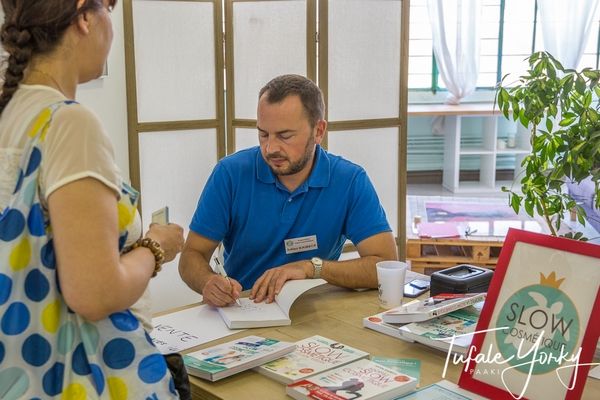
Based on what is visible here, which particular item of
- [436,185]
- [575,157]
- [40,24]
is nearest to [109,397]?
[40,24]

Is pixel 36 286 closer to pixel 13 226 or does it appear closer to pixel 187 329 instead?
pixel 13 226

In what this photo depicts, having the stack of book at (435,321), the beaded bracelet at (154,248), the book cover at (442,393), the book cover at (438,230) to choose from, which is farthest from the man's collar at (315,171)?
the book cover at (438,230)

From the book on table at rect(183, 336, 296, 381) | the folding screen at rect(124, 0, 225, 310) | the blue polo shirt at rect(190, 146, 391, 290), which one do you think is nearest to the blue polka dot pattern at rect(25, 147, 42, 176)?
the book on table at rect(183, 336, 296, 381)

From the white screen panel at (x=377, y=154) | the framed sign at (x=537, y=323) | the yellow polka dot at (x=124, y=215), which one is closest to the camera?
the yellow polka dot at (x=124, y=215)

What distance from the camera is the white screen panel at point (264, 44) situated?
347 cm

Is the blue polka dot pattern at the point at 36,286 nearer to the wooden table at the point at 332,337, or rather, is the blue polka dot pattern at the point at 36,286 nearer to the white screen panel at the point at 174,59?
the wooden table at the point at 332,337

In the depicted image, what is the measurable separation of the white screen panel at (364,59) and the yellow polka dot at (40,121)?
2.68 m

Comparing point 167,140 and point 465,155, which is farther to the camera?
point 465,155

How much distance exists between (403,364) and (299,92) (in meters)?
1.08

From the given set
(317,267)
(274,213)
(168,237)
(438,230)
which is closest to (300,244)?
(274,213)

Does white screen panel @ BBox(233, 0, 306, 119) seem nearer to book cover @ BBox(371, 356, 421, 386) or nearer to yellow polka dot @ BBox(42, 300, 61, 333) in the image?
book cover @ BBox(371, 356, 421, 386)

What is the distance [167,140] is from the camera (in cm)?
354

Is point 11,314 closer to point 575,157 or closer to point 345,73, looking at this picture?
point 575,157

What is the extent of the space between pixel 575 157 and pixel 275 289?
0.79m
